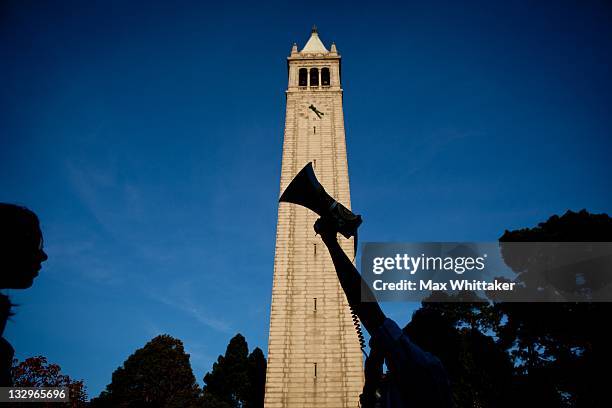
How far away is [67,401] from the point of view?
32312 millimetres

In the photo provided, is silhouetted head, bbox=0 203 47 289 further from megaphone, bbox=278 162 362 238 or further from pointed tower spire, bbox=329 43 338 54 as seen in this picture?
pointed tower spire, bbox=329 43 338 54

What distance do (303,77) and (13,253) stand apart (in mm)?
35818

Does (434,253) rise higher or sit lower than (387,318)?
higher

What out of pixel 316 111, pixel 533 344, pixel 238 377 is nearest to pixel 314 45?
pixel 316 111

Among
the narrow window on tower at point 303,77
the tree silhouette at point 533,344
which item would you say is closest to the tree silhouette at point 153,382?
the tree silhouette at point 533,344

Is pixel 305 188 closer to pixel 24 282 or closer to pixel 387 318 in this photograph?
pixel 387 318

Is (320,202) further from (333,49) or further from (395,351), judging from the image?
(333,49)

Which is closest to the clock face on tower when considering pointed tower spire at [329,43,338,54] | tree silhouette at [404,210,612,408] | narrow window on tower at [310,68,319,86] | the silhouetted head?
narrow window on tower at [310,68,319,86]

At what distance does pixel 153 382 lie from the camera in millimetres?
38969

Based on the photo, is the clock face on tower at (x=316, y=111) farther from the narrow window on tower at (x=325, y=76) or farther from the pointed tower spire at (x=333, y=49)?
the pointed tower spire at (x=333, y=49)

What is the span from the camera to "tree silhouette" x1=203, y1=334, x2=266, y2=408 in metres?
44.3

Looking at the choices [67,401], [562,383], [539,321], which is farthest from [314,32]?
[67,401]

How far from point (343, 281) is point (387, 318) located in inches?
17.7

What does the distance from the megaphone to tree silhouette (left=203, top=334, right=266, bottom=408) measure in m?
46.0
